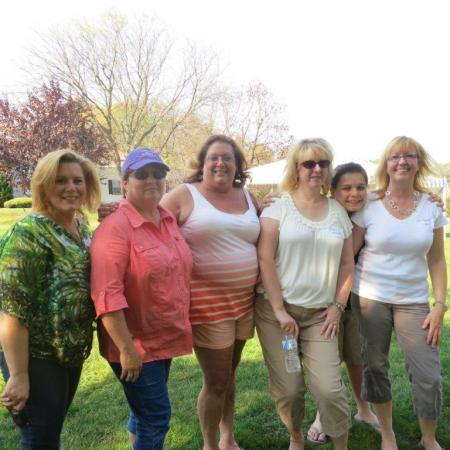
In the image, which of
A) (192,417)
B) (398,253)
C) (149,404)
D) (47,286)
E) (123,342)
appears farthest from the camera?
(192,417)

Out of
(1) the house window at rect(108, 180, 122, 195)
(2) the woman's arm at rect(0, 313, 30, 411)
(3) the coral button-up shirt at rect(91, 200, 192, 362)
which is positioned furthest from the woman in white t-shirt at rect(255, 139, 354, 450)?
(1) the house window at rect(108, 180, 122, 195)

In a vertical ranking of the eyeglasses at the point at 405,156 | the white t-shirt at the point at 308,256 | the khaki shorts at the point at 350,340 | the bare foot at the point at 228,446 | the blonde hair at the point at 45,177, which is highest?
the eyeglasses at the point at 405,156

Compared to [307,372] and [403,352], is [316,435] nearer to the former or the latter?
[307,372]

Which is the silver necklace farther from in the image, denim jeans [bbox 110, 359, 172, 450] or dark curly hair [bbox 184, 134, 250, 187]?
denim jeans [bbox 110, 359, 172, 450]

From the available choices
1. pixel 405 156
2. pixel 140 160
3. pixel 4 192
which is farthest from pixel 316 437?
pixel 4 192

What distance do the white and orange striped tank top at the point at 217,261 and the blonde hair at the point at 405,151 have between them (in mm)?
1090

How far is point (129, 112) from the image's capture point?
25375 mm

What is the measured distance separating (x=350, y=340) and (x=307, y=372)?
0.66 metres

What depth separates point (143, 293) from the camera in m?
2.36

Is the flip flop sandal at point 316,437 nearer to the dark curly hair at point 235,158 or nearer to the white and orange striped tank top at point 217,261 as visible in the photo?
the white and orange striped tank top at point 217,261

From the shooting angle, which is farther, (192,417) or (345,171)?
(192,417)

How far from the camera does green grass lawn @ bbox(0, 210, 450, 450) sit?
3.39 meters

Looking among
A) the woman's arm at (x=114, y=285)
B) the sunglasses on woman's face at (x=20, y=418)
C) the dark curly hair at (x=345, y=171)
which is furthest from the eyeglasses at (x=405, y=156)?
the sunglasses on woman's face at (x=20, y=418)

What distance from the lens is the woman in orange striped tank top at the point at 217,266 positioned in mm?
2969
